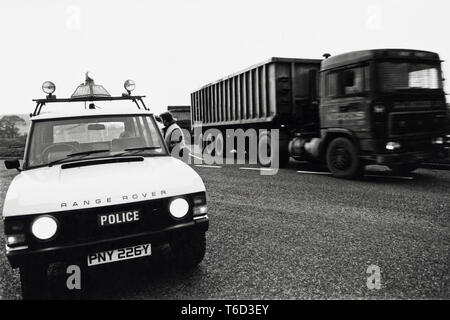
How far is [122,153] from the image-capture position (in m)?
3.64

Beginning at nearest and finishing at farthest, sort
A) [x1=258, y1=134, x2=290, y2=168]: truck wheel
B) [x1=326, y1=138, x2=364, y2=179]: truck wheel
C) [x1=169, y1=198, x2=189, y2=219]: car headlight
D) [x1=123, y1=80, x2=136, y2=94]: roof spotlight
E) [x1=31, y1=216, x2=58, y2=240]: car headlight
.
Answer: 1. [x1=31, y1=216, x2=58, y2=240]: car headlight
2. [x1=169, y1=198, x2=189, y2=219]: car headlight
3. [x1=123, y1=80, x2=136, y2=94]: roof spotlight
4. [x1=326, y1=138, x2=364, y2=179]: truck wheel
5. [x1=258, y1=134, x2=290, y2=168]: truck wheel

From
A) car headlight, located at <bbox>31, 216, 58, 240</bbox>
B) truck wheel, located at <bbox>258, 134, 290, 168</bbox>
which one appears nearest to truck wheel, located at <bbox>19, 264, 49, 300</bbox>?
car headlight, located at <bbox>31, 216, 58, 240</bbox>

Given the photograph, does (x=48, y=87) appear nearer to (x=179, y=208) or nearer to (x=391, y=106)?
(x=179, y=208)

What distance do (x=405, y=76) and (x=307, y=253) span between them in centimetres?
526

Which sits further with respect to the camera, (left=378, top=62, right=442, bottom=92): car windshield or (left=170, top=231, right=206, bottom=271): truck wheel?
(left=378, top=62, right=442, bottom=92): car windshield

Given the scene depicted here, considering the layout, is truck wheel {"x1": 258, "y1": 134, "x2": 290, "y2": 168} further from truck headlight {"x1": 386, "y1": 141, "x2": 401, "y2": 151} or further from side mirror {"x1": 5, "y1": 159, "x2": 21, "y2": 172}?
side mirror {"x1": 5, "y1": 159, "x2": 21, "y2": 172}

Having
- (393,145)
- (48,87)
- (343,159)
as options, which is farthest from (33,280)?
(343,159)

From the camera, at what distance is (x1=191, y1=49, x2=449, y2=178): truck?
7.44 meters

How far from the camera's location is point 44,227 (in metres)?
2.68

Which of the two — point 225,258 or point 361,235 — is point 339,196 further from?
point 225,258

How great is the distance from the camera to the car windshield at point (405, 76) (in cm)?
743

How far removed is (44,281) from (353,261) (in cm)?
283

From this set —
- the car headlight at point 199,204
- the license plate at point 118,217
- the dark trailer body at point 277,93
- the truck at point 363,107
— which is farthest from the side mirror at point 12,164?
the dark trailer body at point 277,93
